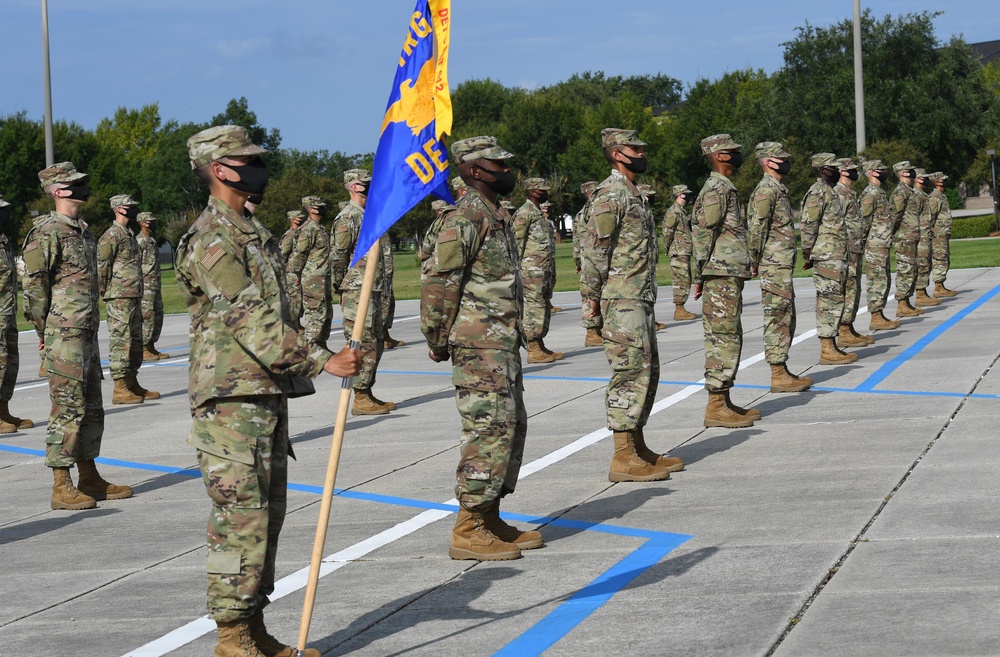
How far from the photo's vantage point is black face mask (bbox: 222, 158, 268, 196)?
17.6 feet

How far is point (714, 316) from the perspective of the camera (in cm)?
1068

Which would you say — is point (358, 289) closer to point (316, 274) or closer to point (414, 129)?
point (316, 274)

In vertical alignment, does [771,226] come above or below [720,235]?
above

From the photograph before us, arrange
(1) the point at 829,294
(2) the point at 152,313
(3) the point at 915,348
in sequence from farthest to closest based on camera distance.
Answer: (2) the point at 152,313, (3) the point at 915,348, (1) the point at 829,294

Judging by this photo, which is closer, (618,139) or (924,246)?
(618,139)

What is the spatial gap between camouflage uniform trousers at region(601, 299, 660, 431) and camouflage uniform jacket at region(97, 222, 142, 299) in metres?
7.79

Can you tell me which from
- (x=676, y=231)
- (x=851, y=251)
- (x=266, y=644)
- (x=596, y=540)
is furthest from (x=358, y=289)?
(x=676, y=231)

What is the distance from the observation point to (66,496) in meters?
8.93

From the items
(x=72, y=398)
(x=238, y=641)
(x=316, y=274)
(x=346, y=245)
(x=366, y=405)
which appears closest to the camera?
(x=238, y=641)

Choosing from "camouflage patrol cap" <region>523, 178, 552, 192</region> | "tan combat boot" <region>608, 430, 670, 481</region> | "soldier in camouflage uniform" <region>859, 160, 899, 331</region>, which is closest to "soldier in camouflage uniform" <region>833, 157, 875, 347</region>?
"soldier in camouflage uniform" <region>859, 160, 899, 331</region>

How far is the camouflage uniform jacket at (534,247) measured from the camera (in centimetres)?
1748

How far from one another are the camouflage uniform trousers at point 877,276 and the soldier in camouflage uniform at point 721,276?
25.0 ft

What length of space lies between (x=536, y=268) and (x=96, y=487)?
933cm

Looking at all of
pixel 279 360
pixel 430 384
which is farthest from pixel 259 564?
pixel 430 384
